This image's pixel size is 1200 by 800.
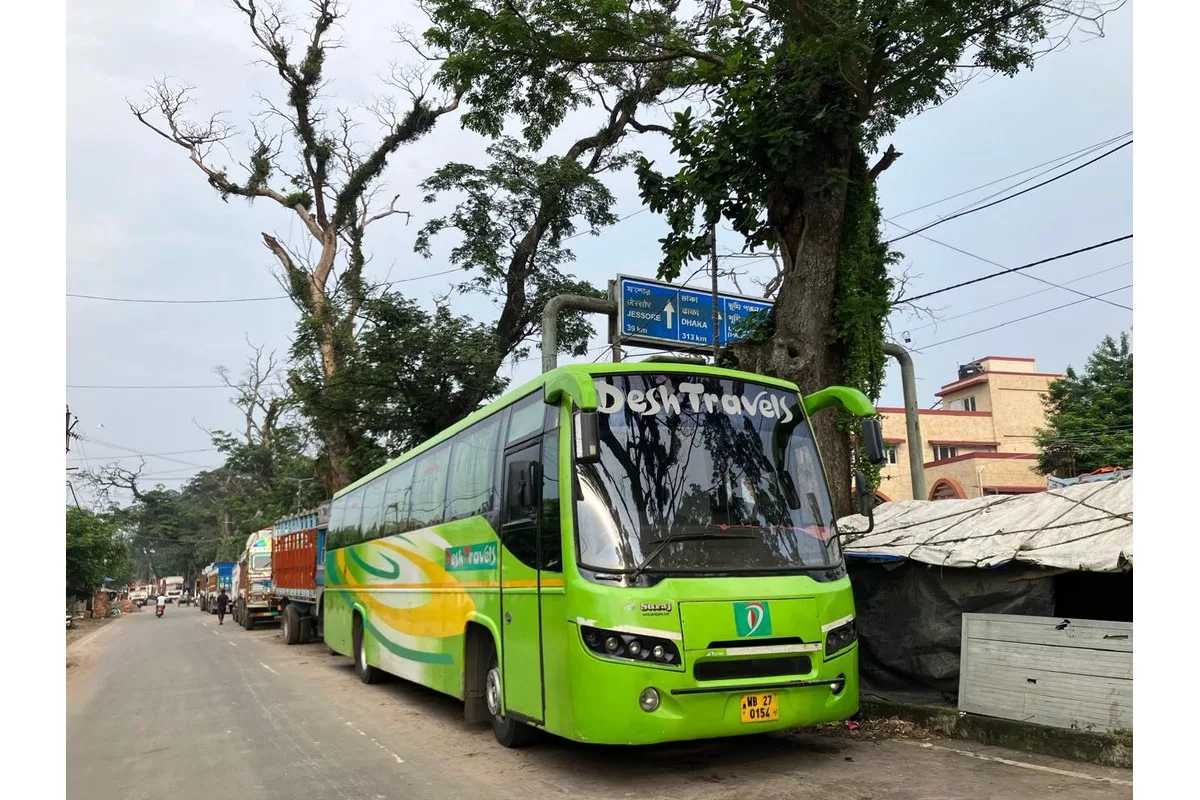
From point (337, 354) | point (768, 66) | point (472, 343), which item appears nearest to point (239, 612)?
point (337, 354)

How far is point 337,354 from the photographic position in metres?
26.4

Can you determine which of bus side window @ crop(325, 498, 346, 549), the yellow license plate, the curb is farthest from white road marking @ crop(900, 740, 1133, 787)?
bus side window @ crop(325, 498, 346, 549)

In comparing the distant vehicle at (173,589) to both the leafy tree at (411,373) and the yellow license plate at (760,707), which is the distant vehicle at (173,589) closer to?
the leafy tree at (411,373)

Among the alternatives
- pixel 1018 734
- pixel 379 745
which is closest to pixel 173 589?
pixel 379 745

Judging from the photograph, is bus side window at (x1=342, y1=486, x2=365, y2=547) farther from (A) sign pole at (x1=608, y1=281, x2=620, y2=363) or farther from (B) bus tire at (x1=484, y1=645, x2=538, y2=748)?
(B) bus tire at (x1=484, y1=645, x2=538, y2=748)

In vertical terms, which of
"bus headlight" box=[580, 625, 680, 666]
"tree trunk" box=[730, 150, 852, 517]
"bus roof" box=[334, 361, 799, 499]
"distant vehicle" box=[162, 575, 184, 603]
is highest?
"tree trunk" box=[730, 150, 852, 517]

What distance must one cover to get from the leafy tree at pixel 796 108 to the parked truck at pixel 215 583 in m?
33.1

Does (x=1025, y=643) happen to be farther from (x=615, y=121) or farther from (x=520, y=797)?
(x=615, y=121)

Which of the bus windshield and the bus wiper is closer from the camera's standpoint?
the bus wiper

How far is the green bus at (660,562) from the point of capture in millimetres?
6211

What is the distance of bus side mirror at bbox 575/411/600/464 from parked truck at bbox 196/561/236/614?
3723 centimetres

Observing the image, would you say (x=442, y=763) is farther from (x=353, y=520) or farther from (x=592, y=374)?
(x=353, y=520)

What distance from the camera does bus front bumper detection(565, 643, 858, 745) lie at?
6.11 m

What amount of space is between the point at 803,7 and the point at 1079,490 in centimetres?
596
